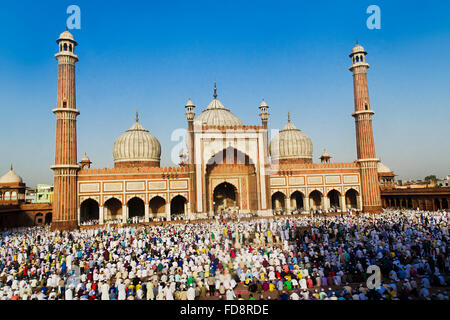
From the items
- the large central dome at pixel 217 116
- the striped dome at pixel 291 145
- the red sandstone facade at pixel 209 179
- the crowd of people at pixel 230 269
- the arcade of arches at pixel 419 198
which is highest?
the large central dome at pixel 217 116

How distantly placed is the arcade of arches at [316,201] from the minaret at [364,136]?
1398 mm

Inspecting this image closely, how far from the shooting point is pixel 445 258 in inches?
459

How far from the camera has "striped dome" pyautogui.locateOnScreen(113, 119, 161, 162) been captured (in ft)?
109

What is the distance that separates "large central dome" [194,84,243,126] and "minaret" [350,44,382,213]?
Answer: 1249 cm

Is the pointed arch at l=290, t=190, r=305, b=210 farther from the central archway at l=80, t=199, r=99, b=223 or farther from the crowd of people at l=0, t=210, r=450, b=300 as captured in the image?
the central archway at l=80, t=199, r=99, b=223

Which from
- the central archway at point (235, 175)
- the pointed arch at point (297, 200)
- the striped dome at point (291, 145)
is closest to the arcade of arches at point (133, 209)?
the central archway at point (235, 175)

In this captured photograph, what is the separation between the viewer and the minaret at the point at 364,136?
3141cm

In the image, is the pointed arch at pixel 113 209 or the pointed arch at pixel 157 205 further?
the pointed arch at pixel 157 205

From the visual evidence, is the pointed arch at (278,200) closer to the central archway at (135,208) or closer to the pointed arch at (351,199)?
the pointed arch at (351,199)

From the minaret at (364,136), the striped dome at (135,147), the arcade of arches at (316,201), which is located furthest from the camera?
the striped dome at (135,147)

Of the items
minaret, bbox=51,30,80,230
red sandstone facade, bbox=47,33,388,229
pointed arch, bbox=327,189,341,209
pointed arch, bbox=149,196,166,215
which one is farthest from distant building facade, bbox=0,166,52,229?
pointed arch, bbox=327,189,341,209
